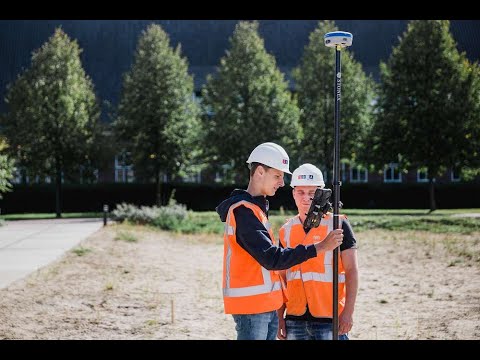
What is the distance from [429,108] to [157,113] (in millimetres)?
13754

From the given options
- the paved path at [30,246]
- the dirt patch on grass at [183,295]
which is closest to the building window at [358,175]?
the paved path at [30,246]

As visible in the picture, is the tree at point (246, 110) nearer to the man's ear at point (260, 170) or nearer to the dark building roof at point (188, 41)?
the dark building roof at point (188, 41)

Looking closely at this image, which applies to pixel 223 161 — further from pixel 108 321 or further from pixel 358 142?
pixel 108 321

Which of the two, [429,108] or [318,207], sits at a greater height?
[429,108]

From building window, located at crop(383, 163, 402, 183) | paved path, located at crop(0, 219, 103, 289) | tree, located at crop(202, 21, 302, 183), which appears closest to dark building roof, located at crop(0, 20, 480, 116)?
building window, located at crop(383, 163, 402, 183)

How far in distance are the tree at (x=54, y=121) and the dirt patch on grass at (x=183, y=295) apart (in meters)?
20.1

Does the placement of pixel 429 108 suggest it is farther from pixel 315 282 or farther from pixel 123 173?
pixel 315 282

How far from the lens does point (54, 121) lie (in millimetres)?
35188

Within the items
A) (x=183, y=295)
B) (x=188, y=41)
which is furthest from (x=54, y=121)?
(x=183, y=295)

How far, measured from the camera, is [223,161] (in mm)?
36844

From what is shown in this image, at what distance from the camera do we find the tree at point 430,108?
31812 millimetres

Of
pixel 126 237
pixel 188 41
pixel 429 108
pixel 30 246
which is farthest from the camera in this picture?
pixel 188 41
